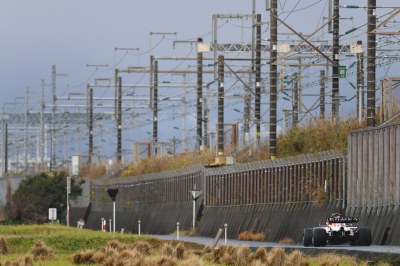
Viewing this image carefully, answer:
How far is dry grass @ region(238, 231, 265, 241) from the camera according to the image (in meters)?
66.5

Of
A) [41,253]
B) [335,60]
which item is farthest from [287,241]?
[41,253]

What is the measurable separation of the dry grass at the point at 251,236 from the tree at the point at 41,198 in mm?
56525

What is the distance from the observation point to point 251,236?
67.3 metres

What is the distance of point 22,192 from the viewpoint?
126938 mm

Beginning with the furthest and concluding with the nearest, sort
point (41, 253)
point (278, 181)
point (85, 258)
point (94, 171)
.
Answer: point (94, 171), point (278, 181), point (41, 253), point (85, 258)

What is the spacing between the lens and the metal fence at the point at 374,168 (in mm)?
53438

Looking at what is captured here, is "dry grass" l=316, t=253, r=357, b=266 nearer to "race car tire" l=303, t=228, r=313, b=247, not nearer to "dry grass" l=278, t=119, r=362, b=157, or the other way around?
"race car tire" l=303, t=228, r=313, b=247

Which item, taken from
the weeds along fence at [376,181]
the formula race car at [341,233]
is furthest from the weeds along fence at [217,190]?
the formula race car at [341,233]

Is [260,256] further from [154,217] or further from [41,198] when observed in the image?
[41,198]

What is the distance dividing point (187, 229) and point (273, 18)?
1965 cm

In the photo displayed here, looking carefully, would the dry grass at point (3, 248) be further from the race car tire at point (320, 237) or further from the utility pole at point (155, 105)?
the utility pole at point (155, 105)

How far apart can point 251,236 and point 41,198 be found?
197 feet

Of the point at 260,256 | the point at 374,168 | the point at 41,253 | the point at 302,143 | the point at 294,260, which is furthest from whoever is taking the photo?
Answer: the point at 302,143

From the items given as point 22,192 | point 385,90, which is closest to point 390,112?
point 385,90
